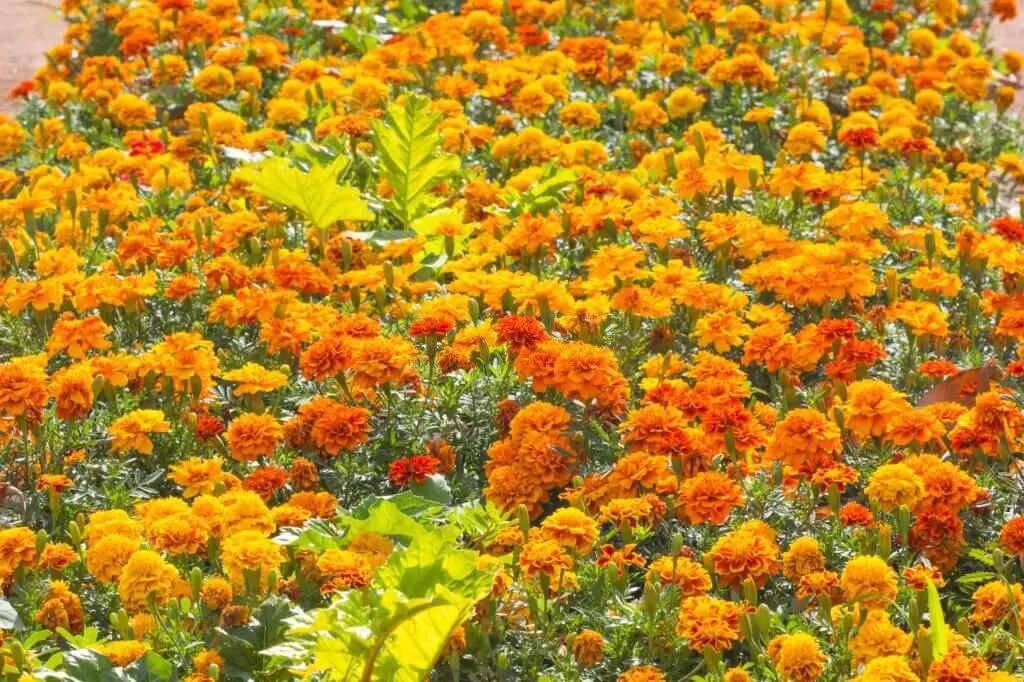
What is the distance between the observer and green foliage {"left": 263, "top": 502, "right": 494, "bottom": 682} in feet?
9.02

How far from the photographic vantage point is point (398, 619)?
2721mm

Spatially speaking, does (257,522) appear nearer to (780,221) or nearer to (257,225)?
(257,225)

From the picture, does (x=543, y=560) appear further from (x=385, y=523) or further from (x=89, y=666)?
(x=89, y=666)

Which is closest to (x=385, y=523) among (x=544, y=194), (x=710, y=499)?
(x=710, y=499)

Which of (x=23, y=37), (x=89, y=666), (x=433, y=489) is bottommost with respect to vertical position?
(x=23, y=37)

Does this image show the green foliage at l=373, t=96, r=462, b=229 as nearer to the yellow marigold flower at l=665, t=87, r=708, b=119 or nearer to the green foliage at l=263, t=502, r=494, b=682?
the yellow marigold flower at l=665, t=87, r=708, b=119

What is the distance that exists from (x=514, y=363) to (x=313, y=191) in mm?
1261

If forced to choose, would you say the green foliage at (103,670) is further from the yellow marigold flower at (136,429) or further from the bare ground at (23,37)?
the bare ground at (23,37)

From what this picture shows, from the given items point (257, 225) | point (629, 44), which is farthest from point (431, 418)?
point (629, 44)

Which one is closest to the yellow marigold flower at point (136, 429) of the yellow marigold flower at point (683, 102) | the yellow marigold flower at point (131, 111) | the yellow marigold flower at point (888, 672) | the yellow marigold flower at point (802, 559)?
the yellow marigold flower at point (802, 559)

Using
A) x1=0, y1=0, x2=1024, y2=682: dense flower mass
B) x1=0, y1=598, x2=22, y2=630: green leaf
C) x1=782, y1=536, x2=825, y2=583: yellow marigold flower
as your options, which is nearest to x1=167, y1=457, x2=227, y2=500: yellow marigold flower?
x1=0, y1=0, x2=1024, y2=682: dense flower mass

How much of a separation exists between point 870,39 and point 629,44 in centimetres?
116

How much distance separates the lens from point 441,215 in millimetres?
5055

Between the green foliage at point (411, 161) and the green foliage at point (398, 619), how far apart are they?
236cm
